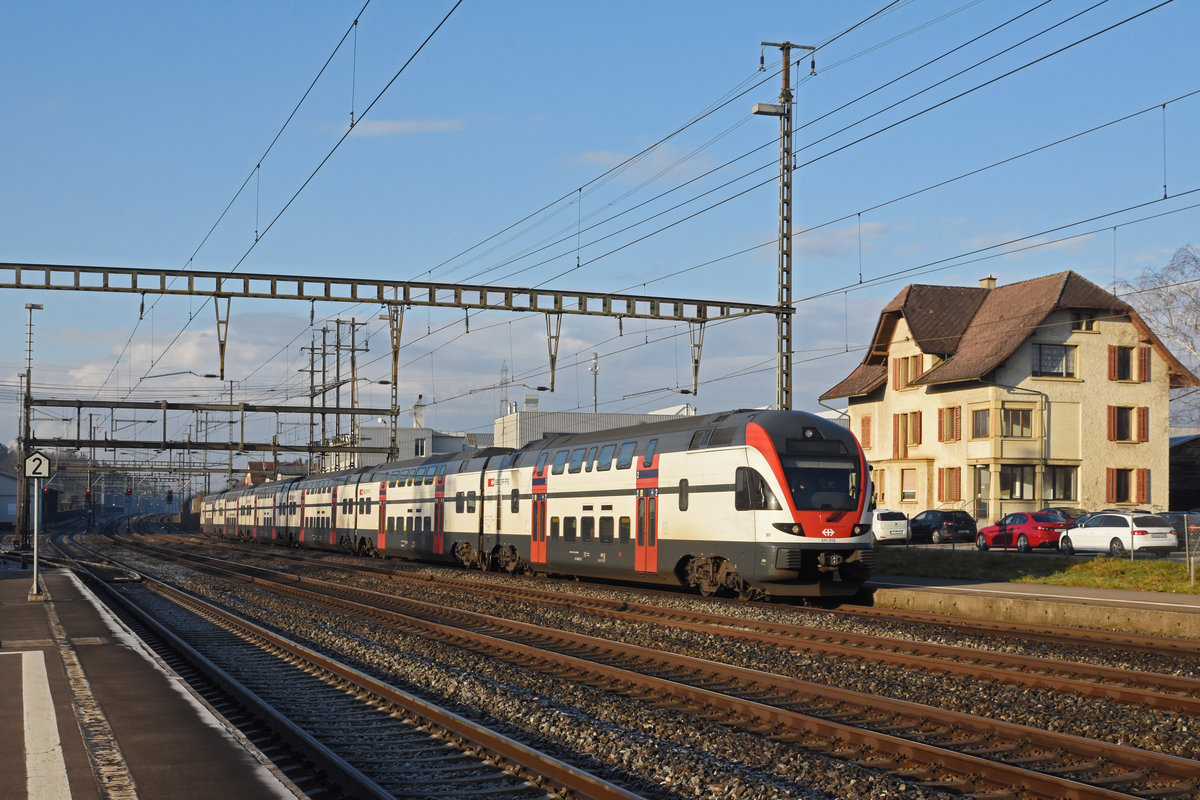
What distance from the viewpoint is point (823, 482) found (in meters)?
21.3

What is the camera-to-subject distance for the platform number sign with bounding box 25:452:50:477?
20.8 m

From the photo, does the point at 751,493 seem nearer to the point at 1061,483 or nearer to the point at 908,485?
the point at 1061,483

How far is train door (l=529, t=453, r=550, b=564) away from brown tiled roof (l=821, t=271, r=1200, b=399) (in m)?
27.6

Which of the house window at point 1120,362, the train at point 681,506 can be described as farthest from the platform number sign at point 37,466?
the house window at point 1120,362

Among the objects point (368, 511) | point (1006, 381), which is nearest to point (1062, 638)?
point (368, 511)

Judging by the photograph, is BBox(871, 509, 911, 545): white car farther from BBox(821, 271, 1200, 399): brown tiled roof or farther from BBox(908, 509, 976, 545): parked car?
BBox(821, 271, 1200, 399): brown tiled roof

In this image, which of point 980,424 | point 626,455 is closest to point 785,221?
point 626,455

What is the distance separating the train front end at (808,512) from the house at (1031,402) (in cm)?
2890

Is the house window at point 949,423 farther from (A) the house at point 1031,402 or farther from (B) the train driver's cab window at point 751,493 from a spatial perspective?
(B) the train driver's cab window at point 751,493

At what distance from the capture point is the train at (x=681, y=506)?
68.8ft

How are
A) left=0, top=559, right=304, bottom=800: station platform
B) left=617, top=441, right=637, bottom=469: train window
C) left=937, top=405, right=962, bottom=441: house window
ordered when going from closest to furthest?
1. left=0, top=559, right=304, bottom=800: station platform
2. left=617, top=441, right=637, bottom=469: train window
3. left=937, top=405, right=962, bottom=441: house window

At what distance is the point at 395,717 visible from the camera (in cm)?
1100

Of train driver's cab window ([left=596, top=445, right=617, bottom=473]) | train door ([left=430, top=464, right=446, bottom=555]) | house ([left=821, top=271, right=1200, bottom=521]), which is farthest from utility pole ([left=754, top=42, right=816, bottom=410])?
house ([left=821, top=271, right=1200, bottom=521])

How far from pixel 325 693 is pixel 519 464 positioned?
18968 millimetres
